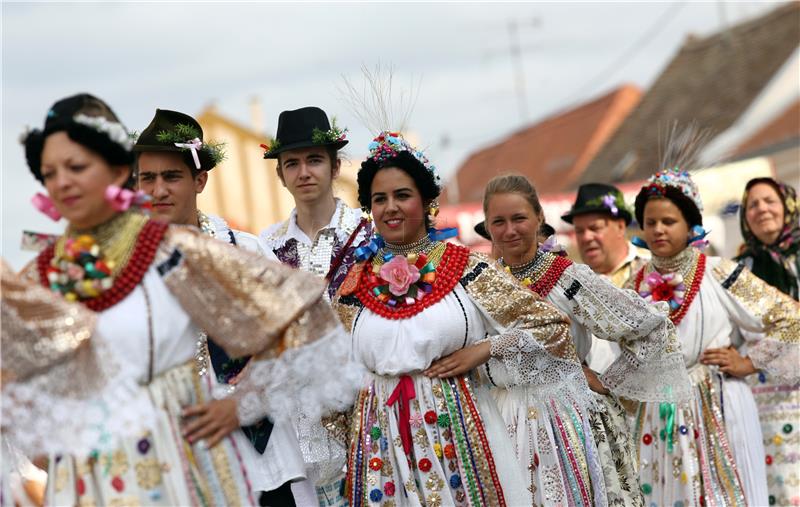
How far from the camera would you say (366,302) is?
18.0 feet

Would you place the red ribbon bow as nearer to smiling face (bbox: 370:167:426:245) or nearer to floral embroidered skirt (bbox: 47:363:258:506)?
smiling face (bbox: 370:167:426:245)

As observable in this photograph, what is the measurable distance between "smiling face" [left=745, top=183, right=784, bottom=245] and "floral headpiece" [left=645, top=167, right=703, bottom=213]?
1.33 metres

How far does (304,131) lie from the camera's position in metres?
6.27

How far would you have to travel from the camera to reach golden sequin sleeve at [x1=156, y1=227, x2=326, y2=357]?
3.84 meters

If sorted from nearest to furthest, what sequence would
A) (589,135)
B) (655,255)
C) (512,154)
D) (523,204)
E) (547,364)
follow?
(547,364), (523,204), (655,255), (589,135), (512,154)

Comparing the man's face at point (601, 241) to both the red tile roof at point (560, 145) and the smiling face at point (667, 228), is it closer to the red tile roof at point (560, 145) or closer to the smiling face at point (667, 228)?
the smiling face at point (667, 228)

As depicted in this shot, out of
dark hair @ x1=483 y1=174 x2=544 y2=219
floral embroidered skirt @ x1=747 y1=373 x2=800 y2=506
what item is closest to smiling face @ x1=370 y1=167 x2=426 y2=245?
dark hair @ x1=483 y1=174 x2=544 y2=219

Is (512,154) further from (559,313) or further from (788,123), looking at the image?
(559,313)

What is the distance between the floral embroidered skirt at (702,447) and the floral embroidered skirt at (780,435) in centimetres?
54

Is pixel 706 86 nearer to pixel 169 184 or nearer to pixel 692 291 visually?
pixel 692 291

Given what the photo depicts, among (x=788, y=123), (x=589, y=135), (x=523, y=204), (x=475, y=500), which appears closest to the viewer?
(x=475, y=500)

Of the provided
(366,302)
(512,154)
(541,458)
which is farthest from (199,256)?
(512,154)

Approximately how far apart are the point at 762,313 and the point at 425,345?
2.73m

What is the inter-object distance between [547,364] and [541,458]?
51 centimetres
